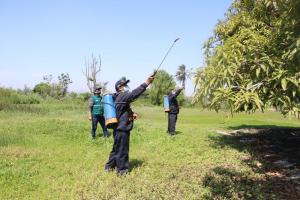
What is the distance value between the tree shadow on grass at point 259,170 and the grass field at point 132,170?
0.03 meters

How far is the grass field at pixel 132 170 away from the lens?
9.60 meters

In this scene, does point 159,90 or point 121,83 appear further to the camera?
point 159,90

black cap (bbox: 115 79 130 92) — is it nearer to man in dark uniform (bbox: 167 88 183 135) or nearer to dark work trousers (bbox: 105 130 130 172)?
dark work trousers (bbox: 105 130 130 172)

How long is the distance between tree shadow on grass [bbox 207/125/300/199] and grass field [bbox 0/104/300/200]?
3cm

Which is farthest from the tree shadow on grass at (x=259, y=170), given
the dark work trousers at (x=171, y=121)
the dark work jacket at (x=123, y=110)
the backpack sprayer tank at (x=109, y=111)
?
the backpack sprayer tank at (x=109, y=111)

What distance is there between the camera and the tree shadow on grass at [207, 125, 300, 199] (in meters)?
9.91

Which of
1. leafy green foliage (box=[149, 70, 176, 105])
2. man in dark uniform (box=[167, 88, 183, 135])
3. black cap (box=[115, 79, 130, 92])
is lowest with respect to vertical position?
man in dark uniform (box=[167, 88, 183, 135])

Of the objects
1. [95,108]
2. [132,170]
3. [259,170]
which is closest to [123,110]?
[132,170]

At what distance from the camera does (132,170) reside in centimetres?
1159

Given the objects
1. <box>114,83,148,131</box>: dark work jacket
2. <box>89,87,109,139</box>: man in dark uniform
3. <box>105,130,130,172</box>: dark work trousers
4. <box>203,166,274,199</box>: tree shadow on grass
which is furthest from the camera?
<box>89,87,109,139</box>: man in dark uniform

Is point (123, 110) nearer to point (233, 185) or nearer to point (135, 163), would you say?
point (135, 163)

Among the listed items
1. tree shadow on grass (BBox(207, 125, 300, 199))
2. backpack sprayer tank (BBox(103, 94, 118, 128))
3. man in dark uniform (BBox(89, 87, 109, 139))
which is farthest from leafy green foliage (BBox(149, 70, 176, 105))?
backpack sprayer tank (BBox(103, 94, 118, 128))

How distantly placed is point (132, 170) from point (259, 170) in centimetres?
391

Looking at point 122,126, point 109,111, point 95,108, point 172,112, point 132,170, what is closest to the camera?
point 109,111
